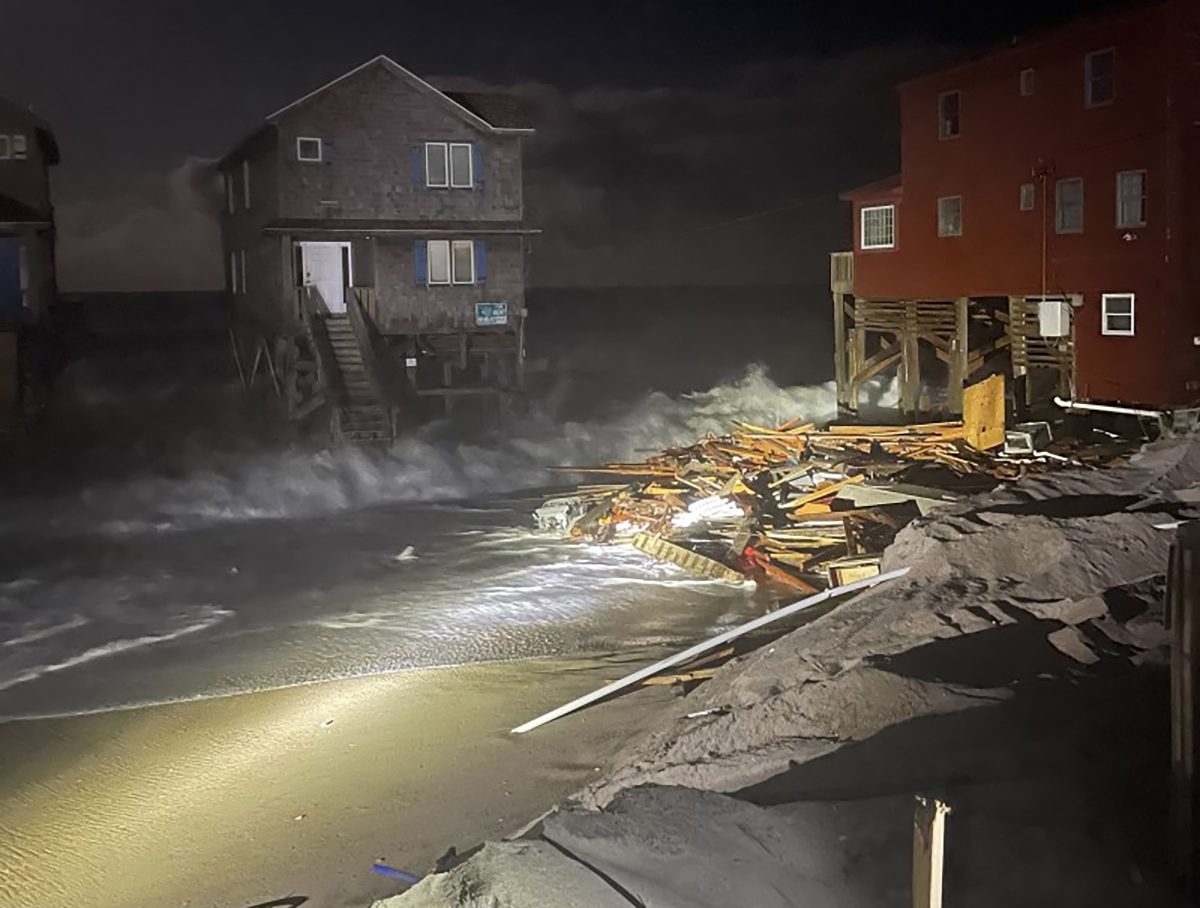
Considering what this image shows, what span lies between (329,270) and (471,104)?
22.6ft

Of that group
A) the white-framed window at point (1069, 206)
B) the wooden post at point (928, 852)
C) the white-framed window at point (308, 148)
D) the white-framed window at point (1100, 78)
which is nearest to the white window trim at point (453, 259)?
the white-framed window at point (308, 148)

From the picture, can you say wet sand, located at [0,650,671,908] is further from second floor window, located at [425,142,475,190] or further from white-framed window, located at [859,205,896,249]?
white-framed window, located at [859,205,896,249]

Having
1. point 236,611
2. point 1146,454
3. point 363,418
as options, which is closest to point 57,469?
point 363,418

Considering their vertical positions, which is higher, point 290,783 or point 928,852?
point 928,852

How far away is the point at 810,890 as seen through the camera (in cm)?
650

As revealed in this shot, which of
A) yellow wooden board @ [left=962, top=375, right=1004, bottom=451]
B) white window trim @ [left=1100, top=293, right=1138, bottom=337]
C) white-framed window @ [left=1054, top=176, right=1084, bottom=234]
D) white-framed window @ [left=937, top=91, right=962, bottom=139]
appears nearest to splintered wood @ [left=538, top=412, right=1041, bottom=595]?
yellow wooden board @ [left=962, top=375, right=1004, bottom=451]

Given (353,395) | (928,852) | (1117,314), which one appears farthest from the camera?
(353,395)

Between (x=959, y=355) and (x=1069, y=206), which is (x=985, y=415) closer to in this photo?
(x=1069, y=206)

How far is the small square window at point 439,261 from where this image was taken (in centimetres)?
3816

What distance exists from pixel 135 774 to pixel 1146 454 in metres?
13.2

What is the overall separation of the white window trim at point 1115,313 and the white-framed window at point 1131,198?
1.59 metres

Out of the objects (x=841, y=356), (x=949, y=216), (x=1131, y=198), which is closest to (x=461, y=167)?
(x=841, y=356)

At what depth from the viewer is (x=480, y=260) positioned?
127 ft

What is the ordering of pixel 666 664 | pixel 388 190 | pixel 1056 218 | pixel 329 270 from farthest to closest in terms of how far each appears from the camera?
pixel 329 270 → pixel 388 190 → pixel 1056 218 → pixel 666 664
